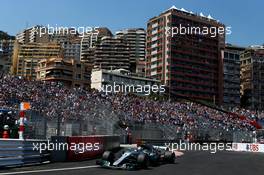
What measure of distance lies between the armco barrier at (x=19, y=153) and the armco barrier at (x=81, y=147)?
2.47 ft

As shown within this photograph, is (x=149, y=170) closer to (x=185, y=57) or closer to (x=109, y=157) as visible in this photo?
(x=109, y=157)

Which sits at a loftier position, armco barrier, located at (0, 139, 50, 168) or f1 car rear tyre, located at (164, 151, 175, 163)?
armco barrier, located at (0, 139, 50, 168)

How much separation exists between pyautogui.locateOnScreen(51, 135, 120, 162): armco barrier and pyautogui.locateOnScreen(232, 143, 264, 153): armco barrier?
20.6 metres

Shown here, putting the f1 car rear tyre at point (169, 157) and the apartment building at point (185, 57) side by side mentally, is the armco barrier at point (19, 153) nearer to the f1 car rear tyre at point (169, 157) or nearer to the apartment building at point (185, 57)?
the f1 car rear tyre at point (169, 157)
